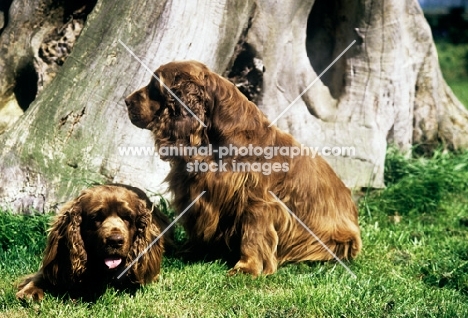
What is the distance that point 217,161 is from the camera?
17.6 ft

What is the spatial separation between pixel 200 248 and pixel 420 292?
5.69 ft

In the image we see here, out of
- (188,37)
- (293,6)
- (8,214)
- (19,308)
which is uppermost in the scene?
(293,6)

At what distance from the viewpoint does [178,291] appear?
4.84 metres

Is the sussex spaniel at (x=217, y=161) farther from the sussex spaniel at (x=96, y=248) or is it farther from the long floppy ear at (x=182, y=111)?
the sussex spaniel at (x=96, y=248)

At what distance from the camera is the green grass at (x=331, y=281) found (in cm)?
448

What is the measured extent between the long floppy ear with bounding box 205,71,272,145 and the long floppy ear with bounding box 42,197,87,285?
1.26 meters

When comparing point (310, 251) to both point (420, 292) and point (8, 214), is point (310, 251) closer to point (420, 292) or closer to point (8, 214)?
point (420, 292)

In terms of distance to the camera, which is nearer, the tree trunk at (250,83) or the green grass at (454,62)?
the tree trunk at (250,83)

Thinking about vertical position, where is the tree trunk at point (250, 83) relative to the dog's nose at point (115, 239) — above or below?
above

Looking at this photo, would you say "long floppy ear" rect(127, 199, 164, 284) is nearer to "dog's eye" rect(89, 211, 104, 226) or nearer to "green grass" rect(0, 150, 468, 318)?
"green grass" rect(0, 150, 468, 318)

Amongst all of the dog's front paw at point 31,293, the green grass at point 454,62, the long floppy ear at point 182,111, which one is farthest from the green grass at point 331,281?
the green grass at point 454,62

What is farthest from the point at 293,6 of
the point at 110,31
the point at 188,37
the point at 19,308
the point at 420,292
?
the point at 19,308

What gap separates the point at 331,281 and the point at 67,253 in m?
1.93

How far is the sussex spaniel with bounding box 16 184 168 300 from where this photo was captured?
461 centimetres
